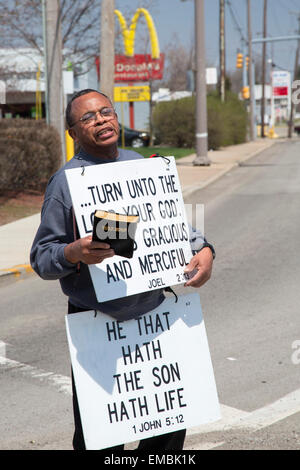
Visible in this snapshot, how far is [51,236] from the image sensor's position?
2850 millimetres

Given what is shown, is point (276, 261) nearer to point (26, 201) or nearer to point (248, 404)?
point (248, 404)

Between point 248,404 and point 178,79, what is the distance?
64.1 metres

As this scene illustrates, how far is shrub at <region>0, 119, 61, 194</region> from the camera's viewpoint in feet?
48.0

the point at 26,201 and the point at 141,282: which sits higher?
the point at 141,282

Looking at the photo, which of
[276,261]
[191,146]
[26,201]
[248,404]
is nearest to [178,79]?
[191,146]

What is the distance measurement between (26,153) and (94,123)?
12333 mm

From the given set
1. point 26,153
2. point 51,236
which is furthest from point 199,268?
point 26,153

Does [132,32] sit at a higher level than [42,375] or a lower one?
higher

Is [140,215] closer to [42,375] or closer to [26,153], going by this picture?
[42,375]

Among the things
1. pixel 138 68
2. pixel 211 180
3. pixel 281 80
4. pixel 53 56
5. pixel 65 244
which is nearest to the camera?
pixel 65 244

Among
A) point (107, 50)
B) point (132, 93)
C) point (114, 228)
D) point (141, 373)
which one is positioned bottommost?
point (141, 373)

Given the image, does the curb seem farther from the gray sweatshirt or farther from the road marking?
the gray sweatshirt

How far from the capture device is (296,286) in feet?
26.4

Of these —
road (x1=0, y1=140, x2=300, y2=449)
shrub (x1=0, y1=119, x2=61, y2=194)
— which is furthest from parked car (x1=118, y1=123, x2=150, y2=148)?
road (x1=0, y1=140, x2=300, y2=449)
